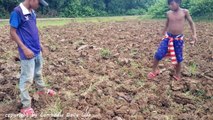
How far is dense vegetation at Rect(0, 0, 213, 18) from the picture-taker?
1998 cm

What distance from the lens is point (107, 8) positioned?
29.7 m

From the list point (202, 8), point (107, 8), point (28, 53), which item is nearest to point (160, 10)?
point (202, 8)

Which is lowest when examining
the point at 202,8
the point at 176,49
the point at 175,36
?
the point at 202,8

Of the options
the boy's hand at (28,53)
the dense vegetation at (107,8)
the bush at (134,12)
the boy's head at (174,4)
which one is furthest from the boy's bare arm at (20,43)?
the bush at (134,12)

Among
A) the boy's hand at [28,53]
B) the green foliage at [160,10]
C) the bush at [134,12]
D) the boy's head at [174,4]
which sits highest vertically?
the boy's head at [174,4]

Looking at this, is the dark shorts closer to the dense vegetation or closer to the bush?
the dense vegetation

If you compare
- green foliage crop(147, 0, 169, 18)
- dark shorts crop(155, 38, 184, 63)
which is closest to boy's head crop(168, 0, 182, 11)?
dark shorts crop(155, 38, 184, 63)

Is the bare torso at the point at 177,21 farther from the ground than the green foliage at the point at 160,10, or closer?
farther from the ground

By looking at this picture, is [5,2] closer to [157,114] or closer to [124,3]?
[124,3]

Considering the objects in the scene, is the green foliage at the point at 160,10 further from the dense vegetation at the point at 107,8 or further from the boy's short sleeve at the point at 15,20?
the boy's short sleeve at the point at 15,20

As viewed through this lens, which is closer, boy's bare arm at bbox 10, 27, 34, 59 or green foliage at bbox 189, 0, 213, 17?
boy's bare arm at bbox 10, 27, 34, 59

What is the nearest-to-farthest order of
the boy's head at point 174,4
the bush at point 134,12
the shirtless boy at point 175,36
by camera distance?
1. the boy's head at point 174,4
2. the shirtless boy at point 175,36
3. the bush at point 134,12

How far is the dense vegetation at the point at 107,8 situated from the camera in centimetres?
1998

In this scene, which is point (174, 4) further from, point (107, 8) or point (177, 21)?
point (107, 8)
